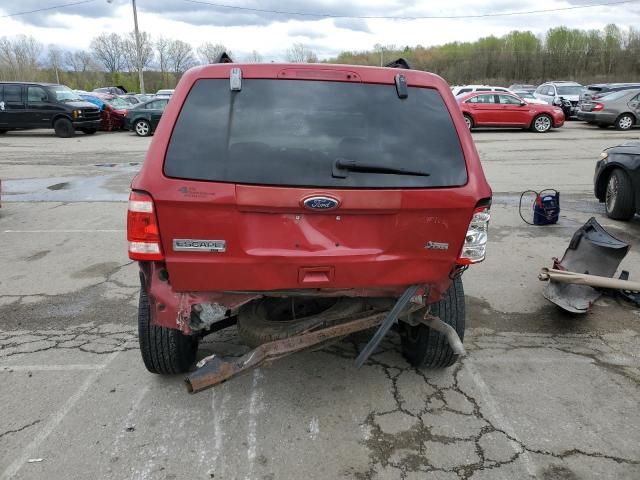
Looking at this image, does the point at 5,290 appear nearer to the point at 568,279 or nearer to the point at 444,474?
the point at 444,474

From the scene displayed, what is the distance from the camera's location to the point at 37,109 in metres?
20.6

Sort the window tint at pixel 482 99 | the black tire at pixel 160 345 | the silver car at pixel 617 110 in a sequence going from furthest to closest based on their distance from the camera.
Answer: the window tint at pixel 482 99 → the silver car at pixel 617 110 → the black tire at pixel 160 345

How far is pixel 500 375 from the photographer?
3557 millimetres

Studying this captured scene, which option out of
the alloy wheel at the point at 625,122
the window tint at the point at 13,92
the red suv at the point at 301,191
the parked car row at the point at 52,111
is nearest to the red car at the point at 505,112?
the alloy wheel at the point at 625,122

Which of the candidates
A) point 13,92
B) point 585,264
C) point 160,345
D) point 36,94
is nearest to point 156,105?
point 36,94

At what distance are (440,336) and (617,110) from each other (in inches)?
826

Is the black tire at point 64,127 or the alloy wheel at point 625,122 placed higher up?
the black tire at point 64,127

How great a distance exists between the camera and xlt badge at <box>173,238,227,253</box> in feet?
8.55

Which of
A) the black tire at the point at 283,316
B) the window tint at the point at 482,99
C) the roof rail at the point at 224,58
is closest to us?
the black tire at the point at 283,316

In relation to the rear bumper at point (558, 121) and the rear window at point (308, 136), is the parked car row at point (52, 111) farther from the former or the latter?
the rear window at point (308, 136)

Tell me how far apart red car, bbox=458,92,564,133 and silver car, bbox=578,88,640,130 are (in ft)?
4.43

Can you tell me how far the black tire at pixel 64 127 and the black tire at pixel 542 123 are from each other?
18910mm

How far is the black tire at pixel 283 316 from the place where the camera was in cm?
296

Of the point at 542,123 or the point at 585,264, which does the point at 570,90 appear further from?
the point at 585,264
